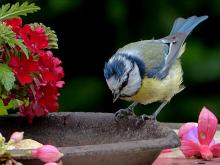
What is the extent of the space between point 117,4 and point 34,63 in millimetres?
1582

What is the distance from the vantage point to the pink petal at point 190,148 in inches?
78.4

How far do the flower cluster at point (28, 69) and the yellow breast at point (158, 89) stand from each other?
54.1 inches

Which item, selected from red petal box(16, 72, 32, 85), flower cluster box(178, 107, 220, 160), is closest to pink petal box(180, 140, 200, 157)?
flower cluster box(178, 107, 220, 160)

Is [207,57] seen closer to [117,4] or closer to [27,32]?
[117,4]

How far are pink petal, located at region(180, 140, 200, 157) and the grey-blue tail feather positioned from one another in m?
1.48

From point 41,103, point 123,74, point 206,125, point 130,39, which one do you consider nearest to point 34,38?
point 41,103

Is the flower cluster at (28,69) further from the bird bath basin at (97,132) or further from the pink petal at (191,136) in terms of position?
the pink petal at (191,136)

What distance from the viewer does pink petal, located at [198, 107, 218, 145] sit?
1906 mm

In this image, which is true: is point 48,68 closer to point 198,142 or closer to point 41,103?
point 41,103

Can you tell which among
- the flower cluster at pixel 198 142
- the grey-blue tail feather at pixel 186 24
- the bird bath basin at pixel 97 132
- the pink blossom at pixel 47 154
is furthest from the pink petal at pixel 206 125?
the grey-blue tail feather at pixel 186 24

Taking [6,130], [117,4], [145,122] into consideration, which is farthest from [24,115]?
[117,4]

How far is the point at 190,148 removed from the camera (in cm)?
201

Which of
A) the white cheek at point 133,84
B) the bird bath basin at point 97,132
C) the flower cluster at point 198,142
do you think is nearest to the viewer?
the bird bath basin at point 97,132

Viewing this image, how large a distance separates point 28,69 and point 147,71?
167 centimetres
